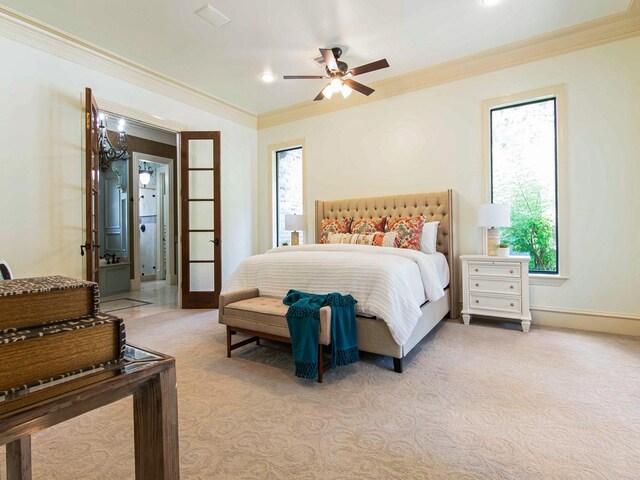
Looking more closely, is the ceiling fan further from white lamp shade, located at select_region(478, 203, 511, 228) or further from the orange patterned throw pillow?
white lamp shade, located at select_region(478, 203, 511, 228)

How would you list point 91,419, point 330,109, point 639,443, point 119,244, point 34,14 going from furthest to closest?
point 119,244
point 330,109
point 34,14
point 91,419
point 639,443

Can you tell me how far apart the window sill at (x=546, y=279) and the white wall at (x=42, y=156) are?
16.3ft

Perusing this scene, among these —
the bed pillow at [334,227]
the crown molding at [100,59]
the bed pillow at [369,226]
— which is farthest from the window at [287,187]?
the bed pillow at [369,226]

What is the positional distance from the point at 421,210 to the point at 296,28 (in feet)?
8.22

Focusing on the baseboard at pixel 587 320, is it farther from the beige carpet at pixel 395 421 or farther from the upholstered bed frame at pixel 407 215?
the upholstered bed frame at pixel 407 215

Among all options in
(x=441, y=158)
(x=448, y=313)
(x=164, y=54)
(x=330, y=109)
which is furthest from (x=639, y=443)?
(x=164, y=54)

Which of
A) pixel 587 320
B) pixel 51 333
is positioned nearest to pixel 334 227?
pixel 587 320

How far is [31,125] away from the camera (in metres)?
3.24

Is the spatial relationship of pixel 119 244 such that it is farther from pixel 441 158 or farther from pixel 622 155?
pixel 622 155

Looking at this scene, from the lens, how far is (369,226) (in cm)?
418

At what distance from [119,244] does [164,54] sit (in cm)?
435

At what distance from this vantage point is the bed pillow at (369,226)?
163 inches

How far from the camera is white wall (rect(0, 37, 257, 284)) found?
310cm

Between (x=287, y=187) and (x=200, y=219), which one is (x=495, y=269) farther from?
(x=200, y=219)
